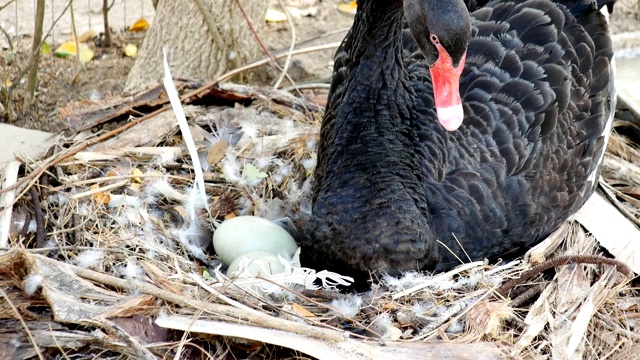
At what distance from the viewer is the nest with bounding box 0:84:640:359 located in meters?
2.80

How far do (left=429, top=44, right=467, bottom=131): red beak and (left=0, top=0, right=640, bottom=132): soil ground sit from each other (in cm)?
187

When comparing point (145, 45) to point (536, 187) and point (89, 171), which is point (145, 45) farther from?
point (536, 187)

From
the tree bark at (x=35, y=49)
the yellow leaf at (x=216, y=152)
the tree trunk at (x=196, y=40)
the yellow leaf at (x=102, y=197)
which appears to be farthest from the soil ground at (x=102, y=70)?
the yellow leaf at (x=102, y=197)

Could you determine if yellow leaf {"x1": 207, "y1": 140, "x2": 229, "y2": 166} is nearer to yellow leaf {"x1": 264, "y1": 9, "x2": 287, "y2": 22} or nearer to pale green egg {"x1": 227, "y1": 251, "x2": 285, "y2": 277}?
pale green egg {"x1": 227, "y1": 251, "x2": 285, "y2": 277}

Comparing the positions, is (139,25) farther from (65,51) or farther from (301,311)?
(301,311)

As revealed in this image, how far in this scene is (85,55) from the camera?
5.39m

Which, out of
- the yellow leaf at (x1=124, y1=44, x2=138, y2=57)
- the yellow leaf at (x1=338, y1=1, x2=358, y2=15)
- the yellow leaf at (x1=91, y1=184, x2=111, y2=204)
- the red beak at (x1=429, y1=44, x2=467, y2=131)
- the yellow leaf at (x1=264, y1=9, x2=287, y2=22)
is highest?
the red beak at (x1=429, y1=44, x2=467, y2=131)

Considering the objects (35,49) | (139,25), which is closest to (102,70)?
(139,25)

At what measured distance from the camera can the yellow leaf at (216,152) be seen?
13.4ft

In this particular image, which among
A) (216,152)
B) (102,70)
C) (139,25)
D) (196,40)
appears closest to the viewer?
(216,152)

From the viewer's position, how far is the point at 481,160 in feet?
11.5

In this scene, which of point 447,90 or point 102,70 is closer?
point 447,90

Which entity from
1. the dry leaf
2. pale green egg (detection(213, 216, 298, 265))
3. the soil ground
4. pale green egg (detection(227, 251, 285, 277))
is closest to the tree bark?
the soil ground

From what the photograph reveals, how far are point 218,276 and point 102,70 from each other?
2646 millimetres
